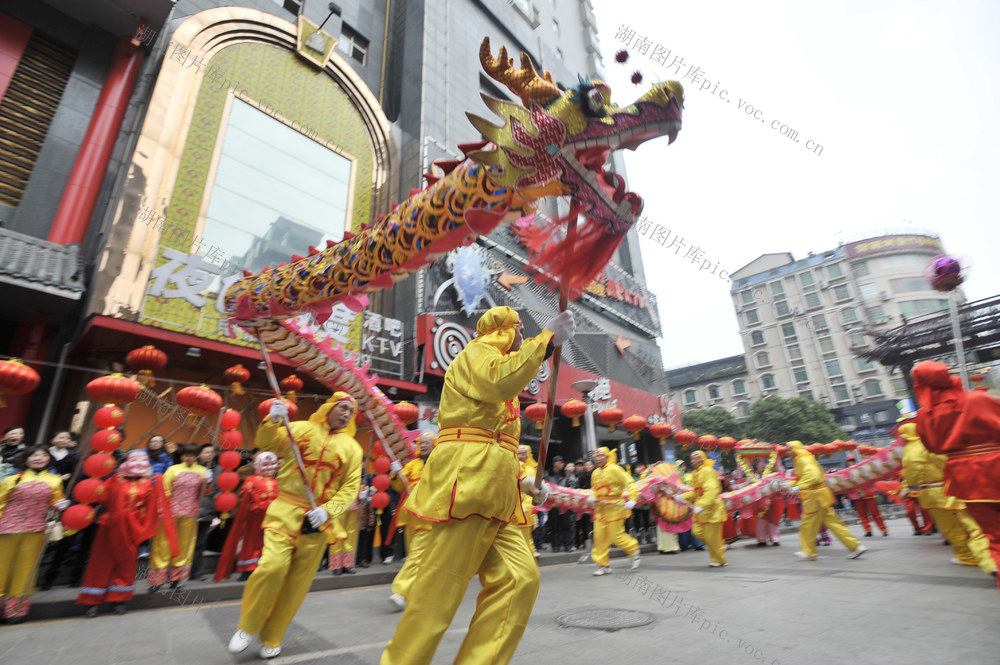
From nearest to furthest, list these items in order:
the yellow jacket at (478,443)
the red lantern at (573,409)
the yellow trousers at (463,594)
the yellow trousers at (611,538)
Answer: the yellow trousers at (463,594)
the yellow jacket at (478,443)
the yellow trousers at (611,538)
the red lantern at (573,409)

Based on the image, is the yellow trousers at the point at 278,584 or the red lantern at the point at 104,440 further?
the red lantern at the point at 104,440

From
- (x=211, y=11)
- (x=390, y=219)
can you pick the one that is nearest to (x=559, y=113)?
(x=390, y=219)

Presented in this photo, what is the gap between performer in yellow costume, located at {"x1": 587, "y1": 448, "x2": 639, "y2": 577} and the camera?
6812mm

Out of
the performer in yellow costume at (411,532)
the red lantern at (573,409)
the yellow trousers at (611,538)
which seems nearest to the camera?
the performer in yellow costume at (411,532)

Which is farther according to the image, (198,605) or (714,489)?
(714,489)

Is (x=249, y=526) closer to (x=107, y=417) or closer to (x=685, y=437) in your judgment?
(x=107, y=417)

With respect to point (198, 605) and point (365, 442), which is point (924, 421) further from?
point (365, 442)

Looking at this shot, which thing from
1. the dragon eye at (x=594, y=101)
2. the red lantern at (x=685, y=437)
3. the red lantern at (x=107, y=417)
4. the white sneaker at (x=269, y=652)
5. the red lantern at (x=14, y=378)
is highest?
the dragon eye at (x=594, y=101)

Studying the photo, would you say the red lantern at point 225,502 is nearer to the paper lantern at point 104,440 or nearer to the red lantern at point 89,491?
the red lantern at point 89,491

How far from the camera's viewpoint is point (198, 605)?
189 inches

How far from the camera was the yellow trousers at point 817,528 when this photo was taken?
21.3 feet

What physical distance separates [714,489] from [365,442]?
6.71 meters

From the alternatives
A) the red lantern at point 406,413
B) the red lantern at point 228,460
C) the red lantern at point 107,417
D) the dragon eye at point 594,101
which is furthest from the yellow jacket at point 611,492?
the red lantern at point 107,417

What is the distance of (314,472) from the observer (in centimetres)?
356
